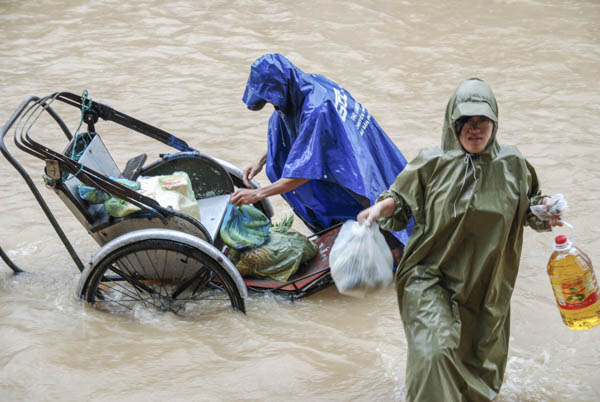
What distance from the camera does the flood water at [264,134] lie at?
3.48 meters

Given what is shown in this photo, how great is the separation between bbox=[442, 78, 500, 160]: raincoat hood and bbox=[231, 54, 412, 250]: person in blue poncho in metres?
1.18

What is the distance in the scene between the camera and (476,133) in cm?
257

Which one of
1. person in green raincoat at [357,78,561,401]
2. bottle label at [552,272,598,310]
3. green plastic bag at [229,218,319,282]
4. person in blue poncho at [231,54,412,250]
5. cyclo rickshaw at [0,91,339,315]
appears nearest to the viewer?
person in green raincoat at [357,78,561,401]

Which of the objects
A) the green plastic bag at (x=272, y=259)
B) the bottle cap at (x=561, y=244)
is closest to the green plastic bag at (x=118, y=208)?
the green plastic bag at (x=272, y=259)

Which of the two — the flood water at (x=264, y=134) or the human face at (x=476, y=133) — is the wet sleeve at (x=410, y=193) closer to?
the human face at (x=476, y=133)

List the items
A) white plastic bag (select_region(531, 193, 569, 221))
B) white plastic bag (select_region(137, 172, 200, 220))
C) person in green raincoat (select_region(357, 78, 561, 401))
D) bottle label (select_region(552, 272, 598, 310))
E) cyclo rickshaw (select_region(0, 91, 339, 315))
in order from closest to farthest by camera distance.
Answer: white plastic bag (select_region(531, 193, 569, 221)), person in green raincoat (select_region(357, 78, 561, 401)), bottle label (select_region(552, 272, 598, 310)), cyclo rickshaw (select_region(0, 91, 339, 315)), white plastic bag (select_region(137, 172, 200, 220))

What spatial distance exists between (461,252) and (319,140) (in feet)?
4.29

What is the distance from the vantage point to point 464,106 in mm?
2543

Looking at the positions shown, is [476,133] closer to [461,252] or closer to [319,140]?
[461,252]

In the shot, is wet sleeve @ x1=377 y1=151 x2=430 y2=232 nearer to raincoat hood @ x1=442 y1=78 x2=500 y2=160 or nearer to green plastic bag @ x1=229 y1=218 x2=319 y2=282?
raincoat hood @ x1=442 y1=78 x2=500 y2=160

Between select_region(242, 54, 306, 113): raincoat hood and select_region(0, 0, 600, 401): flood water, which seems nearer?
select_region(0, 0, 600, 401): flood water

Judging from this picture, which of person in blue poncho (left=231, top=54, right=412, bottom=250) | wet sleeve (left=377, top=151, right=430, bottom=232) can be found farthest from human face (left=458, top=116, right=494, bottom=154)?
person in blue poncho (left=231, top=54, right=412, bottom=250)

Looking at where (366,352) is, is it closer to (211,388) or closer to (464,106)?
(211,388)

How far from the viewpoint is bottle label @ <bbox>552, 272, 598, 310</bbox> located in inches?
106
